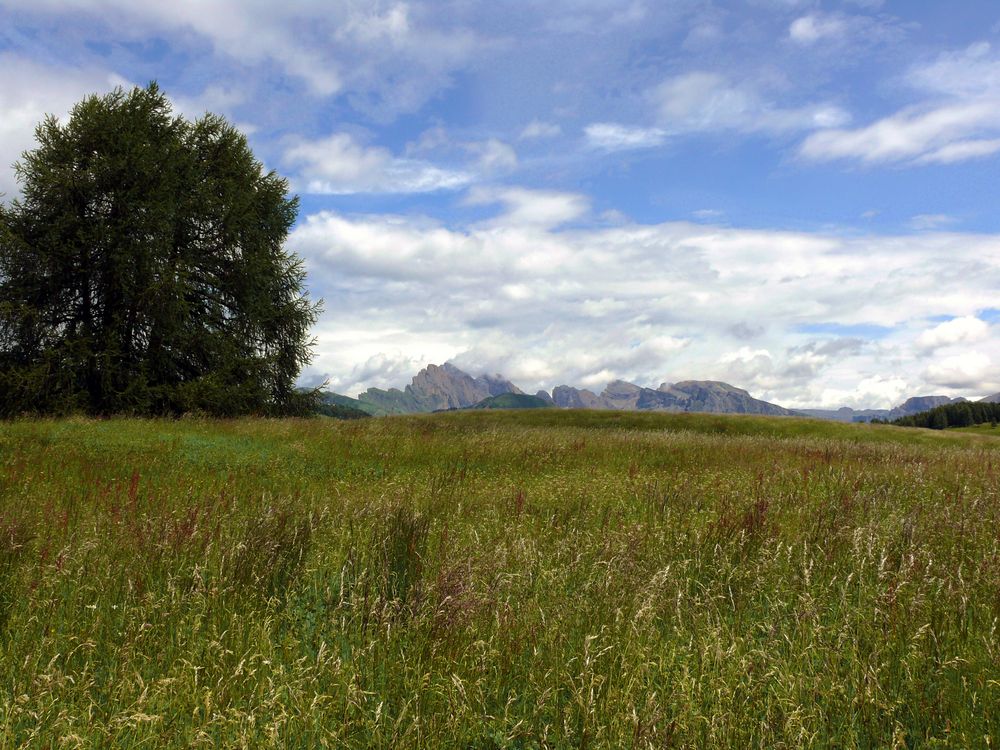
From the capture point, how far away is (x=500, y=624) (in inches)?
133

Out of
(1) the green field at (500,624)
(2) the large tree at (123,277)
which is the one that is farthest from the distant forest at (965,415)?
(1) the green field at (500,624)

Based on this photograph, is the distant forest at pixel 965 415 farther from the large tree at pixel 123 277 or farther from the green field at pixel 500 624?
the green field at pixel 500 624

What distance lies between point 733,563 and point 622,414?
3567 cm

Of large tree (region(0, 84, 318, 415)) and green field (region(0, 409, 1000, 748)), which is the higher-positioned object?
large tree (region(0, 84, 318, 415))

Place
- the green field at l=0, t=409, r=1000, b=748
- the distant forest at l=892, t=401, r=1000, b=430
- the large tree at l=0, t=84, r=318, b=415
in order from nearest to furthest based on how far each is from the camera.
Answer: the green field at l=0, t=409, r=1000, b=748, the large tree at l=0, t=84, r=318, b=415, the distant forest at l=892, t=401, r=1000, b=430

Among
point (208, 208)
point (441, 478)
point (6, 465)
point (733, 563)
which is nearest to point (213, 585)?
point (733, 563)

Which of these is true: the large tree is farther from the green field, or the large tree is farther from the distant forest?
the distant forest

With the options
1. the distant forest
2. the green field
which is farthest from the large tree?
the distant forest

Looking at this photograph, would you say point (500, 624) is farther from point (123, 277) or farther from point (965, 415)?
point (965, 415)

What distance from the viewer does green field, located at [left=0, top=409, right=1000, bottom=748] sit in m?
2.67

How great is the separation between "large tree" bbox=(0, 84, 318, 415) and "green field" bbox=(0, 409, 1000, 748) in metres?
16.1

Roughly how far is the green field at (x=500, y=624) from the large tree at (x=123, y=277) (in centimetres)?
1607

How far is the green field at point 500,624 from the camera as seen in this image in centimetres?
267

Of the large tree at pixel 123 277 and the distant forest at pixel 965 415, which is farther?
the distant forest at pixel 965 415
